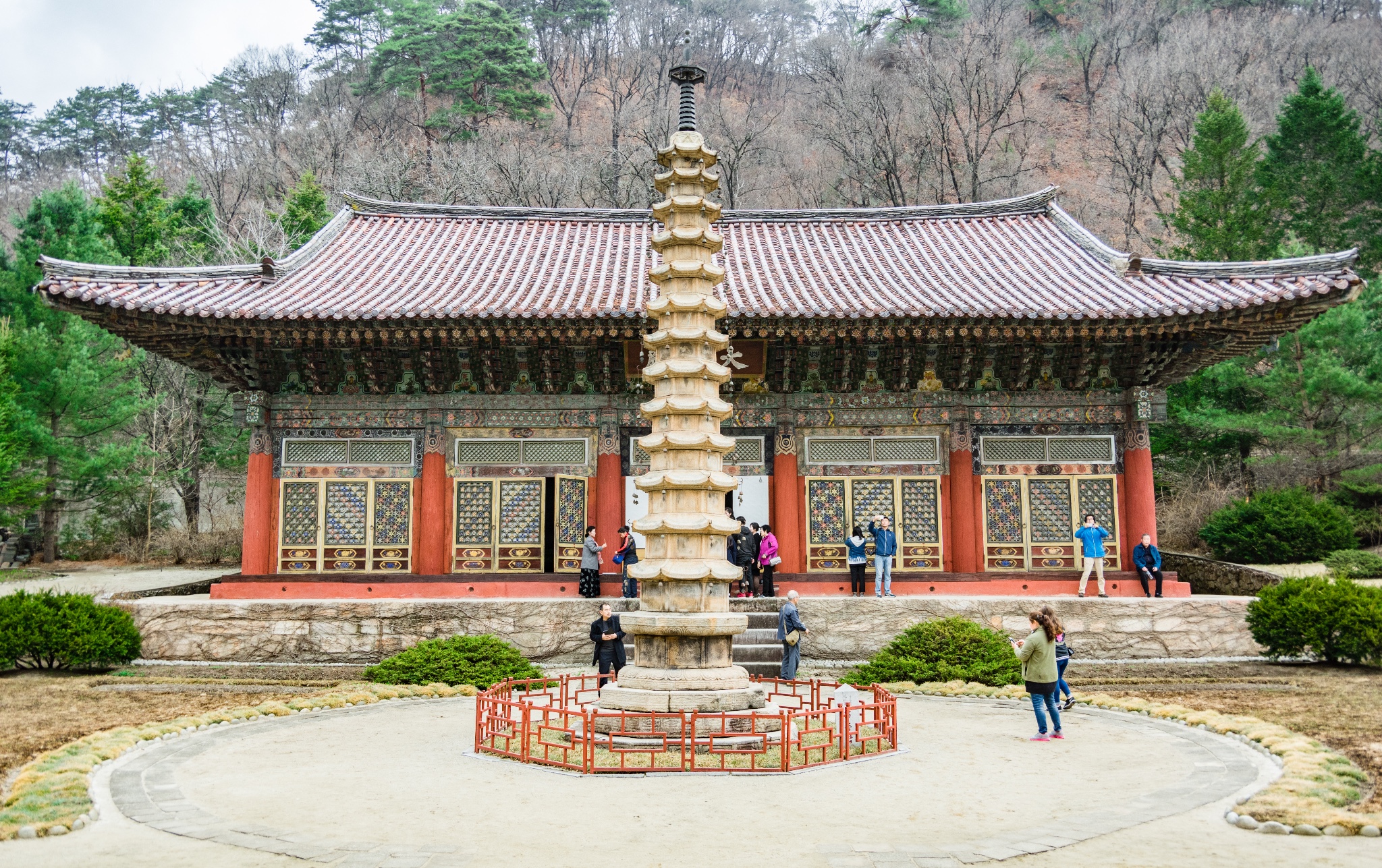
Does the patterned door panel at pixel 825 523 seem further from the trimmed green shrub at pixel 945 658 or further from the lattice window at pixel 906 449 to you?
the trimmed green shrub at pixel 945 658

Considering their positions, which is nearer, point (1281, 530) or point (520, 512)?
point (520, 512)

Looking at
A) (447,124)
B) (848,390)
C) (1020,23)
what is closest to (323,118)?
(447,124)

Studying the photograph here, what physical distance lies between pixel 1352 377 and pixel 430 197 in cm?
3657

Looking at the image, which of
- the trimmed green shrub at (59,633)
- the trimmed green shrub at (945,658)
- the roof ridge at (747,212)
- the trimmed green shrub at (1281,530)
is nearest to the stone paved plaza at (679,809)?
the trimmed green shrub at (945,658)

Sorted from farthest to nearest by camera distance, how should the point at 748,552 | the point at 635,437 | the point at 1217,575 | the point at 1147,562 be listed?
1. the point at 1217,575
2. the point at 635,437
3. the point at 1147,562
4. the point at 748,552

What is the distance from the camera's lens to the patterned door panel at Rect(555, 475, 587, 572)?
18.9 m

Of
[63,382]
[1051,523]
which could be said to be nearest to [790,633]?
[1051,523]

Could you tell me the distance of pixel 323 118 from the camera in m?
54.7

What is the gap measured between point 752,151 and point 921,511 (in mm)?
34935

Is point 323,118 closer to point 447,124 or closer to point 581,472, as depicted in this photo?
point 447,124

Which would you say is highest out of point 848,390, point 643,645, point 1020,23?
point 1020,23

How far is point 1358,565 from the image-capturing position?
2331 centimetres

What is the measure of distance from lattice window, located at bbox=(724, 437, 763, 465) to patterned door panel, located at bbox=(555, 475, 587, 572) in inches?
115

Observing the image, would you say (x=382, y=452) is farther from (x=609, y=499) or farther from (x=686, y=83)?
(x=686, y=83)
